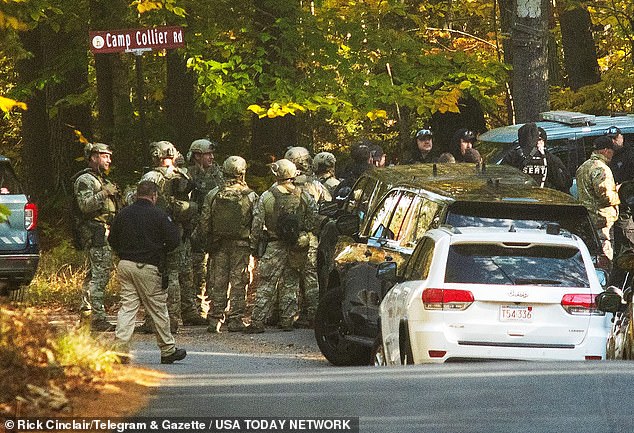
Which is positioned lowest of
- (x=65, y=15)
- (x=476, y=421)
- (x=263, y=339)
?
(x=263, y=339)

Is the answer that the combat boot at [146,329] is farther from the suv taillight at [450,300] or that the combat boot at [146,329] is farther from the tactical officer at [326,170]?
the suv taillight at [450,300]

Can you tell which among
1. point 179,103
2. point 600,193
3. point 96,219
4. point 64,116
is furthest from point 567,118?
point 64,116

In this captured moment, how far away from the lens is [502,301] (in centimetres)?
1205

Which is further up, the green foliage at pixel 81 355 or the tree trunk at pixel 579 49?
the tree trunk at pixel 579 49

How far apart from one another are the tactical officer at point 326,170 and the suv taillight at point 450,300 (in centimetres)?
879

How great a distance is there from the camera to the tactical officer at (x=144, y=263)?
14891 mm

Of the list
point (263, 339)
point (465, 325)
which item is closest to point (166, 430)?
point (465, 325)

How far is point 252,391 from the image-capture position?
10484 millimetres

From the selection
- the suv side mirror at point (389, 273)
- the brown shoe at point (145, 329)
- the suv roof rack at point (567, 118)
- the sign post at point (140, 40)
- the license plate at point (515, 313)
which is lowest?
the brown shoe at point (145, 329)

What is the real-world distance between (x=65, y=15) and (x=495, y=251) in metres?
16.2

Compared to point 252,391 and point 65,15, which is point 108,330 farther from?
point 65,15

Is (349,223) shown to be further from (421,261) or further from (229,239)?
(421,261)

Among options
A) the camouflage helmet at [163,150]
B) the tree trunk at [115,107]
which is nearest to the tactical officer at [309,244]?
the camouflage helmet at [163,150]

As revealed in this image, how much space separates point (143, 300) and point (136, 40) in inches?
227
